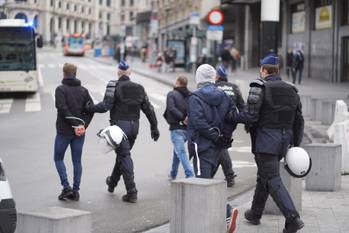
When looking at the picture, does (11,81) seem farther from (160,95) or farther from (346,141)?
(346,141)

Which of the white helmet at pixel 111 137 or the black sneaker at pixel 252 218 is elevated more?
the white helmet at pixel 111 137

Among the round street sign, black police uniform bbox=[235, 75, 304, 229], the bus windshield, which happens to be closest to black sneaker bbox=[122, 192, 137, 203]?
black police uniform bbox=[235, 75, 304, 229]

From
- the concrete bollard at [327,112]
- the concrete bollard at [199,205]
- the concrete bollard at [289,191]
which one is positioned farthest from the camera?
the concrete bollard at [327,112]

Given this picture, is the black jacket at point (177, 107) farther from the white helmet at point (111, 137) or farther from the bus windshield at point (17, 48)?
the bus windshield at point (17, 48)

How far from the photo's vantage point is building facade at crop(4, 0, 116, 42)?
180 feet

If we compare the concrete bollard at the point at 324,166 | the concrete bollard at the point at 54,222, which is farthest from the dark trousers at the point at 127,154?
the concrete bollard at the point at 54,222

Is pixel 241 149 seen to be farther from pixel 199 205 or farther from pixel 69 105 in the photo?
pixel 199 205

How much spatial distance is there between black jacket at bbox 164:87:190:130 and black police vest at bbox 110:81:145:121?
0.98 meters

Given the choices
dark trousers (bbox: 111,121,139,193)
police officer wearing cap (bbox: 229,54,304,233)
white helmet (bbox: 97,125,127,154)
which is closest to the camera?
police officer wearing cap (bbox: 229,54,304,233)

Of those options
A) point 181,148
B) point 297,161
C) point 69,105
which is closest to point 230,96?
point 181,148

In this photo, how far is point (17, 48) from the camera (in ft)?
86.9

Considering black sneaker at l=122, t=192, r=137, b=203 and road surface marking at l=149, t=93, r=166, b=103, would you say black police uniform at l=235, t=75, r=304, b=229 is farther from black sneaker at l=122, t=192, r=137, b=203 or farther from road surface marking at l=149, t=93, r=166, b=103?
road surface marking at l=149, t=93, r=166, b=103

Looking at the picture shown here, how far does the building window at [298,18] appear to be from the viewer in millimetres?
38969

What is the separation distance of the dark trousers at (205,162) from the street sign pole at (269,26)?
5.74 metres
